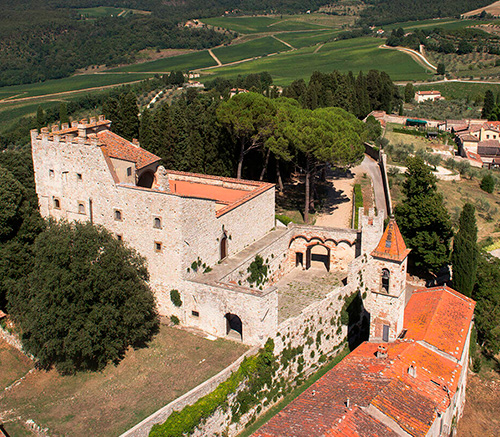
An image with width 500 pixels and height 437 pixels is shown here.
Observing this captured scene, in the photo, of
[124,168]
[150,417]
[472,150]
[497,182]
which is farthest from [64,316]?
[472,150]

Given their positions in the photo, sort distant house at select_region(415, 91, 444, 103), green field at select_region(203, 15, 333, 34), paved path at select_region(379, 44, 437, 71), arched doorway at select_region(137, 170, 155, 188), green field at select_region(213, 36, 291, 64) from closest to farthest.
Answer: arched doorway at select_region(137, 170, 155, 188) → distant house at select_region(415, 91, 444, 103) → paved path at select_region(379, 44, 437, 71) → green field at select_region(213, 36, 291, 64) → green field at select_region(203, 15, 333, 34)

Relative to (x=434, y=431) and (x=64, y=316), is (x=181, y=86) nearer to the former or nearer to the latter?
(x=64, y=316)

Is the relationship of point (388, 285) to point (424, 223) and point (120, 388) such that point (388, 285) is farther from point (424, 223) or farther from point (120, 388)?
point (120, 388)

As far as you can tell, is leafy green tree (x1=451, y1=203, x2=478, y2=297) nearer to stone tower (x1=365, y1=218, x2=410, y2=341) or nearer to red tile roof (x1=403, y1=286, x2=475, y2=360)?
red tile roof (x1=403, y1=286, x2=475, y2=360)

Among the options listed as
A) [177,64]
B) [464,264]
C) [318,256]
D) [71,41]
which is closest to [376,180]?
[318,256]

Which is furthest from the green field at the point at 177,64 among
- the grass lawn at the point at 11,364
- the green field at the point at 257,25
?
the grass lawn at the point at 11,364

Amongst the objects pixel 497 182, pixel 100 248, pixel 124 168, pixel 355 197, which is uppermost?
pixel 124 168

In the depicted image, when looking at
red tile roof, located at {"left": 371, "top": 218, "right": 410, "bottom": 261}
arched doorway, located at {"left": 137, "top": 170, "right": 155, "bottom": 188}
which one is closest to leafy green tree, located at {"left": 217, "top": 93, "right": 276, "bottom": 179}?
arched doorway, located at {"left": 137, "top": 170, "right": 155, "bottom": 188}
